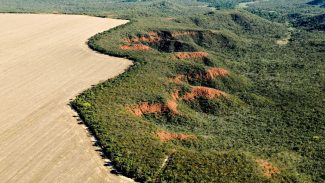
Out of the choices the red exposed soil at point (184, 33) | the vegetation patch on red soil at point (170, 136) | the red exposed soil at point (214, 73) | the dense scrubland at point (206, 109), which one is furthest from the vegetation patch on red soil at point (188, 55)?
the vegetation patch on red soil at point (170, 136)

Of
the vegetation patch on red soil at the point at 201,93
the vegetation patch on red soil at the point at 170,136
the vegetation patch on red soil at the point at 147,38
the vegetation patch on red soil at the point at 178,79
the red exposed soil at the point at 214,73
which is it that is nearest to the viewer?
the vegetation patch on red soil at the point at 170,136

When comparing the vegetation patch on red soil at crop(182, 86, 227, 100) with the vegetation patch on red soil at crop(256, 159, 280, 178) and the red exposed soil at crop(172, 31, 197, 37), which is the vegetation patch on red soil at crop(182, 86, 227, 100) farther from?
the red exposed soil at crop(172, 31, 197, 37)

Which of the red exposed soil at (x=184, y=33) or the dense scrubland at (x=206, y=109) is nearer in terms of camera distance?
the dense scrubland at (x=206, y=109)

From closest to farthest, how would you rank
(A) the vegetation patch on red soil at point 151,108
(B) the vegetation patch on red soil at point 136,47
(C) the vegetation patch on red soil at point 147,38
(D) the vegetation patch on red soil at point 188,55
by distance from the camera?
(A) the vegetation patch on red soil at point 151,108, (D) the vegetation patch on red soil at point 188,55, (B) the vegetation patch on red soil at point 136,47, (C) the vegetation patch on red soil at point 147,38

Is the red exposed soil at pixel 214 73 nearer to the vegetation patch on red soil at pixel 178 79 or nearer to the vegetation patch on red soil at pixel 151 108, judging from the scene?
the vegetation patch on red soil at pixel 178 79

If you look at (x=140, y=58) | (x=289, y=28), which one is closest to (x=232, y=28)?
(x=289, y=28)

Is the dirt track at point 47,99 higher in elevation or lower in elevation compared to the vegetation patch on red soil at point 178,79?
higher

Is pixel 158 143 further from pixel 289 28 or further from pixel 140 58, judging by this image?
pixel 289 28

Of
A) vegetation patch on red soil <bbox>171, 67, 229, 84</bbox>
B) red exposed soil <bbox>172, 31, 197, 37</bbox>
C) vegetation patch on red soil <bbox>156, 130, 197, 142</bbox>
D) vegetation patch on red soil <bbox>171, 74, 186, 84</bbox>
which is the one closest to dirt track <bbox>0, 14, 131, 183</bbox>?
vegetation patch on red soil <bbox>156, 130, 197, 142</bbox>
